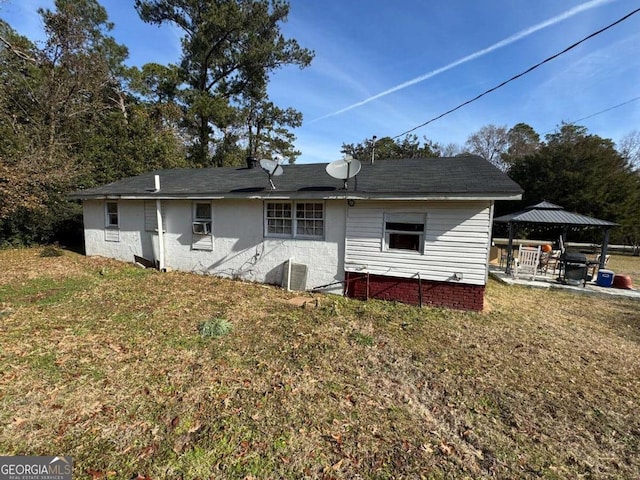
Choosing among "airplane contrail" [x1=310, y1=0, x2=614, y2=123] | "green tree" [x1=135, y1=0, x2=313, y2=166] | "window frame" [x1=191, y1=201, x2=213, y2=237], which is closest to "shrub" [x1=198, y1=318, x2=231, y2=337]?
"window frame" [x1=191, y1=201, x2=213, y2=237]

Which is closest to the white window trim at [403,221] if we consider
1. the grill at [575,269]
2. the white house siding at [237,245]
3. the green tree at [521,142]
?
the white house siding at [237,245]

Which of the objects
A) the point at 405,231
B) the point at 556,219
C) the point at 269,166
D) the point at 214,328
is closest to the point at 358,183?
the point at 405,231

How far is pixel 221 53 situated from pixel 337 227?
20643mm

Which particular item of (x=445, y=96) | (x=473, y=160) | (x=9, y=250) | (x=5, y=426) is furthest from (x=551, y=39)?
(x=9, y=250)

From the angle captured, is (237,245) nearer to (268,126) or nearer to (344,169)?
(344,169)

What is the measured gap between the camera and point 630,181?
72.8ft

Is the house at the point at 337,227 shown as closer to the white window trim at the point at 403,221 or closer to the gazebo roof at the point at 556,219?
the white window trim at the point at 403,221

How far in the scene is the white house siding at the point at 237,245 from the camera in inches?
307

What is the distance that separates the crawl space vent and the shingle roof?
1937mm

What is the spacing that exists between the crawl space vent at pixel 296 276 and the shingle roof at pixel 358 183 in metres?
1.94

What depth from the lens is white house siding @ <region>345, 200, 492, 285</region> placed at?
21.1 ft

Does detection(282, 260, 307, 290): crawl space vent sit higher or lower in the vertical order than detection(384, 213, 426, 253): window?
lower

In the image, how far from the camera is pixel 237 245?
8898 mm

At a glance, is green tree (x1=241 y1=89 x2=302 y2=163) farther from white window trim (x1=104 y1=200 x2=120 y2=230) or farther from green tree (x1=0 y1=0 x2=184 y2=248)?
white window trim (x1=104 y1=200 x2=120 y2=230)
